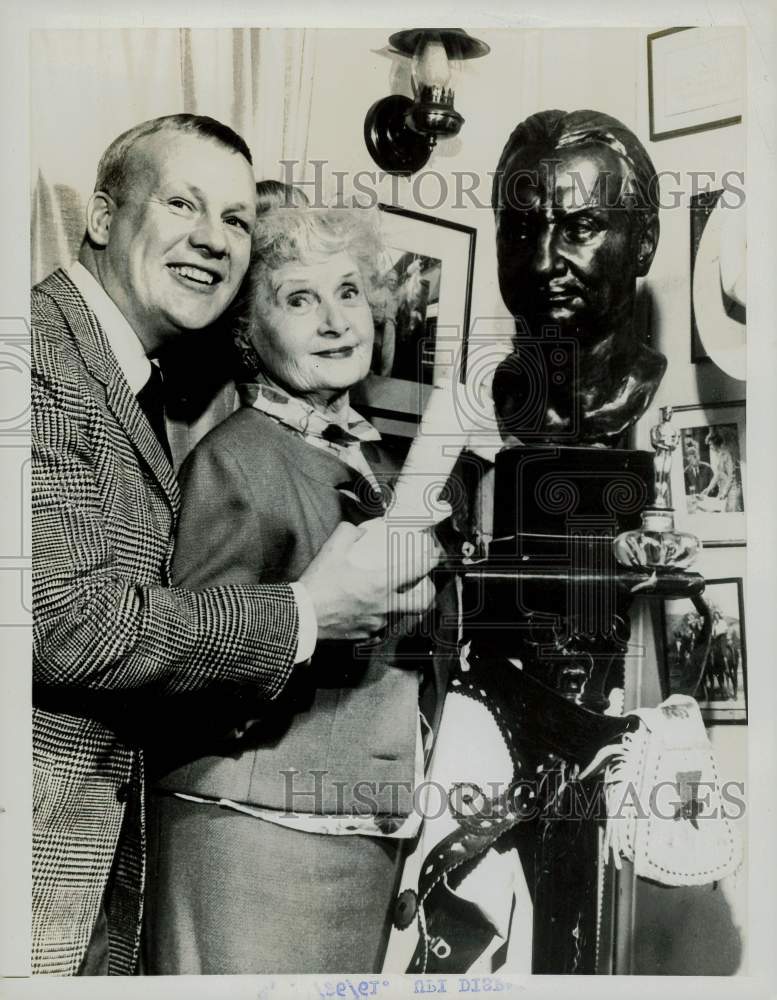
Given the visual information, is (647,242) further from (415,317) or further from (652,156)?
(415,317)

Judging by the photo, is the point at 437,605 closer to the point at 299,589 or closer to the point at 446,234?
the point at 299,589

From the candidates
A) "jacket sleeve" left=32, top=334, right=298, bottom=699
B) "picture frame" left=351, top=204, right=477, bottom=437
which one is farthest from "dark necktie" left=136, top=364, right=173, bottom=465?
"picture frame" left=351, top=204, right=477, bottom=437

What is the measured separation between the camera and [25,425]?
1.97m

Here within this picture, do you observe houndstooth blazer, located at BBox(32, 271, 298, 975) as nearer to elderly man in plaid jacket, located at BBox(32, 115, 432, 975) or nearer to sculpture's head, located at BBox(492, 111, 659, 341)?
elderly man in plaid jacket, located at BBox(32, 115, 432, 975)

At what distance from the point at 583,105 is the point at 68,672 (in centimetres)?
142

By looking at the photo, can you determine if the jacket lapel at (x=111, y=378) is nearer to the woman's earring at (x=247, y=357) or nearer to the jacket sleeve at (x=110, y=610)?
the jacket sleeve at (x=110, y=610)

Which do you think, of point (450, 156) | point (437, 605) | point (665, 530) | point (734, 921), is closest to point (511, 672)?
point (437, 605)

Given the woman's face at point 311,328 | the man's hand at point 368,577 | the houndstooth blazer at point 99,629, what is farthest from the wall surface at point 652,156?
the houndstooth blazer at point 99,629

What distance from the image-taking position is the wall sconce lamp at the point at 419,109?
2.03 metres

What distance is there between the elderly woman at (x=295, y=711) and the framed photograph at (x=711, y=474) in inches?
22.5

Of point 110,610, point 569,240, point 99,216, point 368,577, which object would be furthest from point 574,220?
point 110,610

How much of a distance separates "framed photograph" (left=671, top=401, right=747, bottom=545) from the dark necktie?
97 cm

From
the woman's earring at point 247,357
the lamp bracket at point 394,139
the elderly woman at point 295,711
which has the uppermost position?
the lamp bracket at point 394,139

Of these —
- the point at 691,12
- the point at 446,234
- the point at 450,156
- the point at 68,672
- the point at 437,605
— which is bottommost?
the point at 68,672
